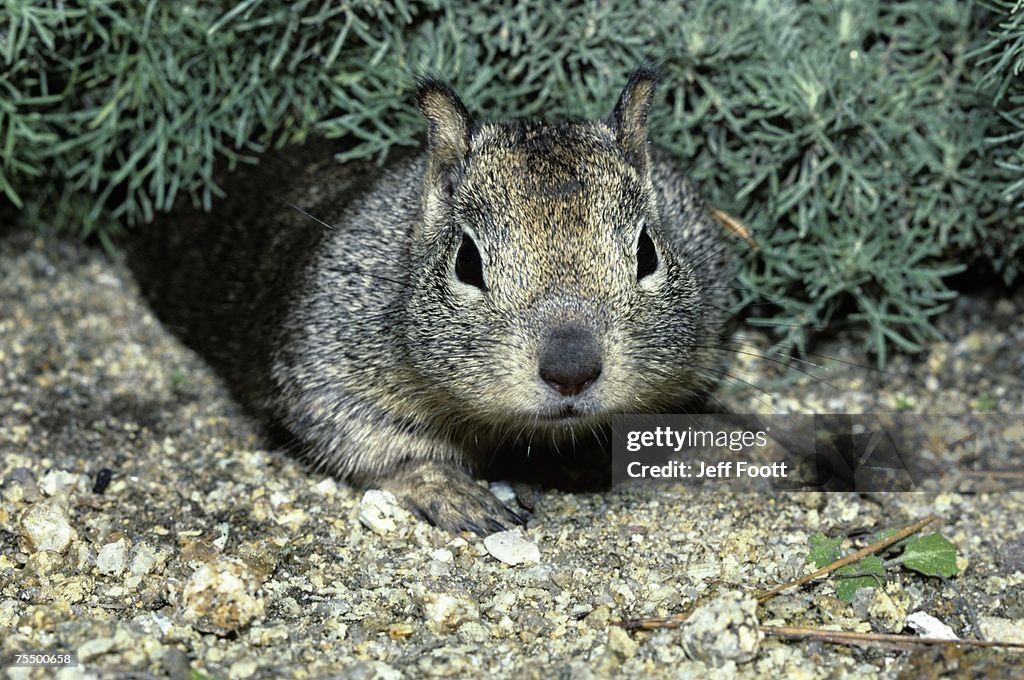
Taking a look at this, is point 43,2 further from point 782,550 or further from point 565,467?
point 782,550

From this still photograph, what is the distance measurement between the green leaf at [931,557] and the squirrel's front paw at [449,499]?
64.3 inches

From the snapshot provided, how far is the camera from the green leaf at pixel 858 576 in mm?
4582

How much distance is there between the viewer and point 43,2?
614cm

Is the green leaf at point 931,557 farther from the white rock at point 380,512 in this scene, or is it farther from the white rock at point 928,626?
the white rock at point 380,512

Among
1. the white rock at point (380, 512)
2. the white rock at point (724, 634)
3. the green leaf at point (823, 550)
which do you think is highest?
the white rock at point (724, 634)

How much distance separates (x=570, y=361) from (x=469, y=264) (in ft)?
2.49

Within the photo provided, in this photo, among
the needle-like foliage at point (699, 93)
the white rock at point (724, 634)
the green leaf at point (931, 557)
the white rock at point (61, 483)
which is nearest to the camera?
the white rock at point (724, 634)

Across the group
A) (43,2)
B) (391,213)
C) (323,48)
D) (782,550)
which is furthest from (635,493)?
(43,2)

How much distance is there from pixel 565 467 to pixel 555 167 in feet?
5.46

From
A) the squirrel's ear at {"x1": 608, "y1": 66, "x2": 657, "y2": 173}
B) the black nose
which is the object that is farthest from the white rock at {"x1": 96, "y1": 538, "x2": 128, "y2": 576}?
the squirrel's ear at {"x1": 608, "y1": 66, "x2": 657, "y2": 173}

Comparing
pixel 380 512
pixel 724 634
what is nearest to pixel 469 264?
pixel 380 512

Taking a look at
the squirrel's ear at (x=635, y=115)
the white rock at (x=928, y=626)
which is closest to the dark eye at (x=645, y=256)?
the squirrel's ear at (x=635, y=115)

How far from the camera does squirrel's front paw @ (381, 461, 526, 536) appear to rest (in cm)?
511

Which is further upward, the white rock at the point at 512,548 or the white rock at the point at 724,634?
the white rock at the point at 724,634
